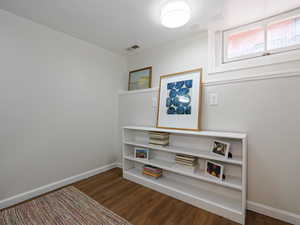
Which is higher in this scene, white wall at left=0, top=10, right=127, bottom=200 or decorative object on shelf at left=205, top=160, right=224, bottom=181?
white wall at left=0, top=10, right=127, bottom=200

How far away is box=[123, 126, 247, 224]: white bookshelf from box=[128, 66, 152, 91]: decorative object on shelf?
0.91 meters

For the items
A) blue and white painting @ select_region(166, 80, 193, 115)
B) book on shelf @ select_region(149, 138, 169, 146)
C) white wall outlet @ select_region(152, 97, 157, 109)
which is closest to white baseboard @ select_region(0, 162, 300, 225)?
book on shelf @ select_region(149, 138, 169, 146)

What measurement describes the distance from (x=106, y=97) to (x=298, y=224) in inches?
118

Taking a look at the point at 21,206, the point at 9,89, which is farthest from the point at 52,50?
the point at 21,206

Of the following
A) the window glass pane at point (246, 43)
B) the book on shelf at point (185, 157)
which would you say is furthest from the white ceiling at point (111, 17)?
the book on shelf at point (185, 157)

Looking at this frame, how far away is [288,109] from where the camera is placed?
4.55 feet

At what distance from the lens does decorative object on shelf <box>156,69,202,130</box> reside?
1839 millimetres

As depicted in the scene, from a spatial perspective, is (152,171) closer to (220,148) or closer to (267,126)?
(220,148)

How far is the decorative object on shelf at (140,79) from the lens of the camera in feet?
8.58

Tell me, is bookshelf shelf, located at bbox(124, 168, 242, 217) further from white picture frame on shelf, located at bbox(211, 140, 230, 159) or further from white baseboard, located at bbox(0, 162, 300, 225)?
white picture frame on shelf, located at bbox(211, 140, 230, 159)

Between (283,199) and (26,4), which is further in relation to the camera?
(26,4)

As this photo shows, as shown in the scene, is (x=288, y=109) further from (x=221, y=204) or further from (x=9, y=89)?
(x=9, y=89)

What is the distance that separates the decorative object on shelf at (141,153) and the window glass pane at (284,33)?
2.19 m

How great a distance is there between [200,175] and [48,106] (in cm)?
224
